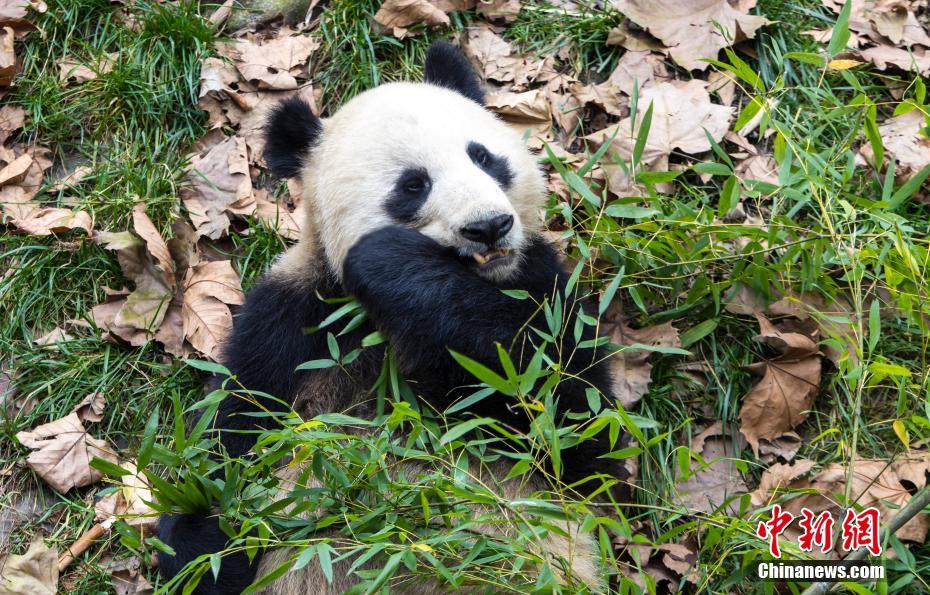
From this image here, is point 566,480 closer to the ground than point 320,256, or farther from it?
closer to the ground

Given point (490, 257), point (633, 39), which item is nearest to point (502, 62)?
point (633, 39)

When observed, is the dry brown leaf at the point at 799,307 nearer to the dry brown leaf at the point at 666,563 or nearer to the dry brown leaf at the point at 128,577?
the dry brown leaf at the point at 666,563

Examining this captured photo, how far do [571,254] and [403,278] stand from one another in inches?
58.3

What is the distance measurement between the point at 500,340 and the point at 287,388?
1064 millimetres

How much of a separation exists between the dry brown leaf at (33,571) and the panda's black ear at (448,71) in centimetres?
323

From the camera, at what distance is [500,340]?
151 inches

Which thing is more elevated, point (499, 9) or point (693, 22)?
point (693, 22)

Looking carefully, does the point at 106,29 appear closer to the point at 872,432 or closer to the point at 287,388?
the point at 287,388

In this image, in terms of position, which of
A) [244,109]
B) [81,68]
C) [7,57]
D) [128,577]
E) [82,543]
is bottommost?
[128,577]

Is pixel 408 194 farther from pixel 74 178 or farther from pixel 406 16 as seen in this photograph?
pixel 74 178

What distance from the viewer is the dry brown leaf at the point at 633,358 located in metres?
4.84

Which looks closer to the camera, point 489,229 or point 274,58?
point 489,229

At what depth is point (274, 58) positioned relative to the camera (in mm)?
6320

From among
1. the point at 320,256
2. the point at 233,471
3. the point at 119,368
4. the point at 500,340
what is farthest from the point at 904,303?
the point at 119,368
